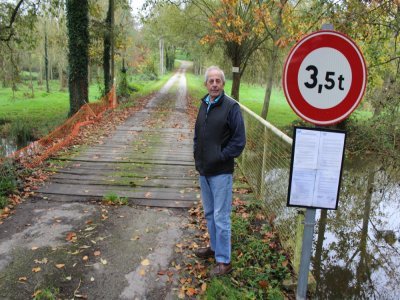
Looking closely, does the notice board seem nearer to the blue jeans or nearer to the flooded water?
the blue jeans

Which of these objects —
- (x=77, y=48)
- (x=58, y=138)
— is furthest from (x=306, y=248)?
(x=77, y=48)

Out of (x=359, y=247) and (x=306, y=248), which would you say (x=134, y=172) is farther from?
(x=306, y=248)

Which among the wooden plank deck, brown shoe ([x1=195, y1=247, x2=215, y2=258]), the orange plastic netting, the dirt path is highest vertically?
the orange plastic netting

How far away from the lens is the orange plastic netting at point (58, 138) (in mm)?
8398

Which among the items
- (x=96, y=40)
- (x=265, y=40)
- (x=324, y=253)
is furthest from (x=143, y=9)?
(x=324, y=253)

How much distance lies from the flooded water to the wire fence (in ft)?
4.24

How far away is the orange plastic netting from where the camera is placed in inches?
331

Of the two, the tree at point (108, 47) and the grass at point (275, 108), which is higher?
the tree at point (108, 47)

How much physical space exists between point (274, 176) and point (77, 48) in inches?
498

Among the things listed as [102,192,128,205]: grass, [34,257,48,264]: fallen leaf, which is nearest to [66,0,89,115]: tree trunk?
[102,192,128,205]: grass

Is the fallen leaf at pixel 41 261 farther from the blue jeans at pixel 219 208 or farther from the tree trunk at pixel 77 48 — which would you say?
the tree trunk at pixel 77 48

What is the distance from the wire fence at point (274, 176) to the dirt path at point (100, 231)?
1.24 m

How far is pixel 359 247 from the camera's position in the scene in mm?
6961

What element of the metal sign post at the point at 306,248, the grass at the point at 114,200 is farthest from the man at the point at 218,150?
the grass at the point at 114,200
